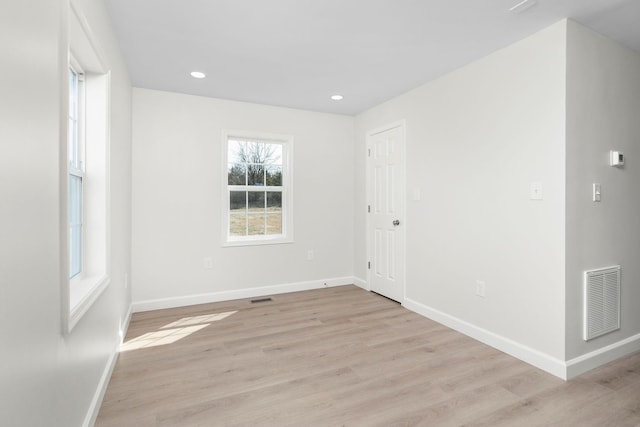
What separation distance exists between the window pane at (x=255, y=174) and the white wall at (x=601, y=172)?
3158 mm

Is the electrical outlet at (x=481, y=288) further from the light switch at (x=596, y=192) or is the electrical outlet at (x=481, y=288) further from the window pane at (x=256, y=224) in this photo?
the window pane at (x=256, y=224)

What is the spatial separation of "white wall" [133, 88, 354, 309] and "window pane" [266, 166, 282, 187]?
0.20 metres

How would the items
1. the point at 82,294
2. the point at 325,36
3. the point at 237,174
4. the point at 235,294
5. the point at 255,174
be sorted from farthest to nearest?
the point at 255,174, the point at 237,174, the point at 235,294, the point at 325,36, the point at 82,294

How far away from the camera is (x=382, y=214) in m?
4.11

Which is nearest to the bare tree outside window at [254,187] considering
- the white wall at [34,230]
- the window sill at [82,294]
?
the window sill at [82,294]

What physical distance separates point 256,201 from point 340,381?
2.59 metres

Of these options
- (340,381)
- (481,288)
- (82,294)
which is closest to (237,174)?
(82,294)

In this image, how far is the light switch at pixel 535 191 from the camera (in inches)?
93.0

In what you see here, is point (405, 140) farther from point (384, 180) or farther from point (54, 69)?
point (54, 69)

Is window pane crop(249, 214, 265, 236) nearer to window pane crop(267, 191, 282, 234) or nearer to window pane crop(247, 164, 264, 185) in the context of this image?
window pane crop(267, 191, 282, 234)

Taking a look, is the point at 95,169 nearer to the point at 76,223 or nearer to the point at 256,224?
→ the point at 76,223

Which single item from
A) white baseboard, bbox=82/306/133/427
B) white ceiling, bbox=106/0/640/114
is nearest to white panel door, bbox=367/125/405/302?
white ceiling, bbox=106/0/640/114

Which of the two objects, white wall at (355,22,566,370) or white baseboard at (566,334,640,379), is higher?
white wall at (355,22,566,370)

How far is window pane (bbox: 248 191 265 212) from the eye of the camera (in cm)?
418
